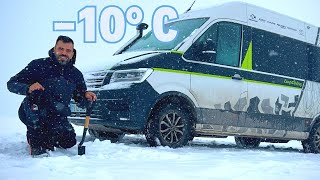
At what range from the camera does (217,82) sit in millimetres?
6535

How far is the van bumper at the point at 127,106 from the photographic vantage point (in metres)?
5.75

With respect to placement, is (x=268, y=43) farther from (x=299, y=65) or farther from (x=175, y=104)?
(x=175, y=104)

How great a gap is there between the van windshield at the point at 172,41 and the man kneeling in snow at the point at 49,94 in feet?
6.28

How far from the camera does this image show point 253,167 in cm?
416

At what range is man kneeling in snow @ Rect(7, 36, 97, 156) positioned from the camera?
4.57m

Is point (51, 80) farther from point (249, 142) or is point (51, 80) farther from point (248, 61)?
point (249, 142)

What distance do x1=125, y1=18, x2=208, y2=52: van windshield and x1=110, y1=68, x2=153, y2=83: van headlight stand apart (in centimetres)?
71

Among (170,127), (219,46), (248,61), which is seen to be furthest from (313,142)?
(170,127)

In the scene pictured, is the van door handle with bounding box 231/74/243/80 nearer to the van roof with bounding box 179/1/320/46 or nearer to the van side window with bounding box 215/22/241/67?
the van side window with bounding box 215/22/241/67

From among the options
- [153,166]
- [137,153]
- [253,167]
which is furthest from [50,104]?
[253,167]

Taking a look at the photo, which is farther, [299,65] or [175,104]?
[299,65]

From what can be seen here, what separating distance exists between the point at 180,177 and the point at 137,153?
163cm

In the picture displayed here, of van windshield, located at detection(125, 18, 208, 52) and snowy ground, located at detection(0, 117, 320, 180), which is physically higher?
van windshield, located at detection(125, 18, 208, 52)

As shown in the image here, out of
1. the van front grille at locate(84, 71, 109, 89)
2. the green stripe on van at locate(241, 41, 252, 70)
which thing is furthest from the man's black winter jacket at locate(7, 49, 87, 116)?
the green stripe on van at locate(241, 41, 252, 70)
